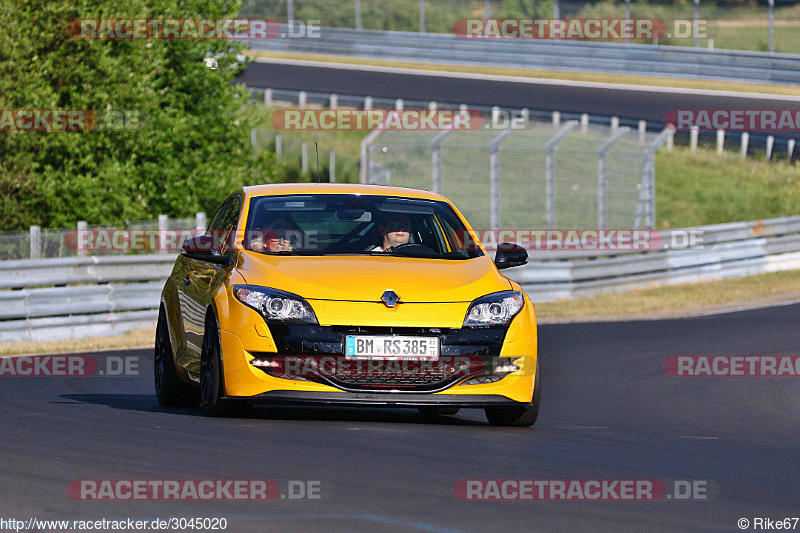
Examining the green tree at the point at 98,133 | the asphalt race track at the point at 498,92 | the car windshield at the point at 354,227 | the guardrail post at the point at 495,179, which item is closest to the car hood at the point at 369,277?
the car windshield at the point at 354,227

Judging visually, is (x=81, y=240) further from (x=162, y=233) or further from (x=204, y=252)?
(x=204, y=252)

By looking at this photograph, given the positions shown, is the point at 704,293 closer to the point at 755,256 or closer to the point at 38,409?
the point at 755,256

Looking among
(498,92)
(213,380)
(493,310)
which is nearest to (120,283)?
(213,380)

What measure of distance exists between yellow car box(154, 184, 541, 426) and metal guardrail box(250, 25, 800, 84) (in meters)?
31.4

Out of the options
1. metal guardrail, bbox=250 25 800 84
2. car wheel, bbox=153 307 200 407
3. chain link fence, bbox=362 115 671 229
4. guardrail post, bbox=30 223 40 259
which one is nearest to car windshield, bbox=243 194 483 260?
car wheel, bbox=153 307 200 407

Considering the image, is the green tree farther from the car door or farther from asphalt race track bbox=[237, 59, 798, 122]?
the car door

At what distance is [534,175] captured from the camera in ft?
107

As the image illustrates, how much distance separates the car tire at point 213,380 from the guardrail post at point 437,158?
17.7m

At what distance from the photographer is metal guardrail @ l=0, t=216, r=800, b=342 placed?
60.8 feet

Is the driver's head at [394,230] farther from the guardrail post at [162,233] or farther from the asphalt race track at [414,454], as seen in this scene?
the guardrail post at [162,233]

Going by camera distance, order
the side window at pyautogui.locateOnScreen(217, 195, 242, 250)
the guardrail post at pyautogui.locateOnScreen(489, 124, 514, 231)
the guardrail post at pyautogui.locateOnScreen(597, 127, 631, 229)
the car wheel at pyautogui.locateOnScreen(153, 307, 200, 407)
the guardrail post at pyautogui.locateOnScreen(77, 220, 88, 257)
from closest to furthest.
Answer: the side window at pyautogui.locateOnScreen(217, 195, 242, 250) → the car wheel at pyautogui.locateOnScreen(153, 307, 200, 407) → the guardrail post at pyautogui.locateOnScreen(77, 220, 88, 257) → the guardrail post at pyautogui.locateOnScreen(489, 124, 514, 231) → the guardrail post at pyautogui.locateOnScreen(597, 127, 631, 229)

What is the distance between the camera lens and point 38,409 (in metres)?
10.3

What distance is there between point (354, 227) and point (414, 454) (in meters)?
2.61

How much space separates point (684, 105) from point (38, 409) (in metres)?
32.5
